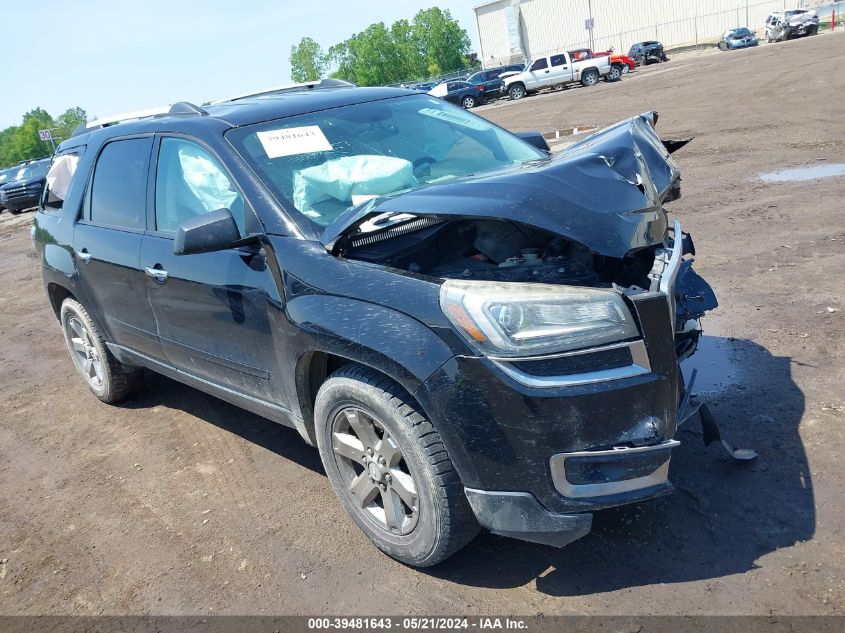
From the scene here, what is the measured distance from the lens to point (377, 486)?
3.06 meters

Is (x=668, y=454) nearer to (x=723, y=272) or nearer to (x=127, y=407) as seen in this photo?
(x=723, y=272)

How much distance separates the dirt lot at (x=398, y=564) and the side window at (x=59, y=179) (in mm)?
1503

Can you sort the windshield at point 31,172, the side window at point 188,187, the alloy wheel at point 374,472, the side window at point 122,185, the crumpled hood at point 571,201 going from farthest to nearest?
the windshield at point 31,172 < the side window at point 122,185 < the side window at point 188,187 < the alloy wheel at point 374,472 < the crumpled hood at point 571,201

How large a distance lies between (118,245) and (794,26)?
160ft

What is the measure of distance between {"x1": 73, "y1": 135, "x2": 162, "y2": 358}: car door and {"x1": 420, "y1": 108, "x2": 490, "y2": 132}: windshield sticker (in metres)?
1.61

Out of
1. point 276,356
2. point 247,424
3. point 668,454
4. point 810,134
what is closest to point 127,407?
point 247,424

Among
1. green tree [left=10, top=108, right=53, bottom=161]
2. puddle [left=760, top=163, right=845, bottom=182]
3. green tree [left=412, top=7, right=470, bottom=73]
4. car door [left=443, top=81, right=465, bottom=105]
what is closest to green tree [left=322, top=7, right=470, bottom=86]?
green tree [left=412, top=7, right=470, bottom=73]

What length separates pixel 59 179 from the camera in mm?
5191

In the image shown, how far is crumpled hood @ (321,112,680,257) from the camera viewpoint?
268cm

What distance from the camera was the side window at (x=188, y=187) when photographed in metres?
3.54

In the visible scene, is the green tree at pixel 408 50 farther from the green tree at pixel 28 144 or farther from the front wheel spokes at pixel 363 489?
the front wheel spokes at pixel 363 489

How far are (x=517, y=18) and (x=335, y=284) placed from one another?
84712 mm

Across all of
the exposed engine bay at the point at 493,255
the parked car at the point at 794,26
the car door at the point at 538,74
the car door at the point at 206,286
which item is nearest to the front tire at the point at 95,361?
the car door at the point at 206,286

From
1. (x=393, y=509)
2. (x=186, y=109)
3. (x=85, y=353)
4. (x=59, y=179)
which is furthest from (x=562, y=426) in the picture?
(x=59, y=179)
